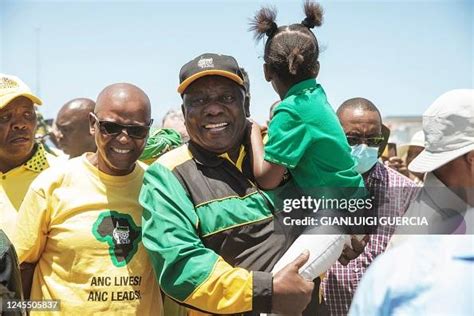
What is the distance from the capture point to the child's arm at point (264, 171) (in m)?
2.90

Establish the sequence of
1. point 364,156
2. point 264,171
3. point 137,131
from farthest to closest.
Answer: point 364,156, point 137,131, point 264,171

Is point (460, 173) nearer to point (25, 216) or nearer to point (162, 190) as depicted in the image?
point (162, 190)


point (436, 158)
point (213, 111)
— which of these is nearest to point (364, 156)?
point (213, 111)

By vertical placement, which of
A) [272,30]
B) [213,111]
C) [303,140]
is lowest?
[303,140]

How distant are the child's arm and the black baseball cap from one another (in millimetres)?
307

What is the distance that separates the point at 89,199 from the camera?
119 inches

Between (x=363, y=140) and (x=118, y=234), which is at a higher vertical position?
(x=363, y=140)

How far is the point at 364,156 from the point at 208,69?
1581mm

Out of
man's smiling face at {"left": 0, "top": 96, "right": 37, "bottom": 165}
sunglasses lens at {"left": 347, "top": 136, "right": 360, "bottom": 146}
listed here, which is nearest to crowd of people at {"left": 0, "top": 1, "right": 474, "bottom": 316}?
man's smiling face at {"left": 0, "top": 96, "right": 37, "bottom": 165}

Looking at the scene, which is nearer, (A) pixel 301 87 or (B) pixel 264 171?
(B) pixel 264 171

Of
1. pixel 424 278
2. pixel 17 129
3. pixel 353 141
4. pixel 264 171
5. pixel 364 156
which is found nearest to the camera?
pixel 424 278

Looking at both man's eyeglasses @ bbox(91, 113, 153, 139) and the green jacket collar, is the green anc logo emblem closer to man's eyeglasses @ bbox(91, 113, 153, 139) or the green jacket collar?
man's eyeglasses @ bbox(91, 113, 153, 139)

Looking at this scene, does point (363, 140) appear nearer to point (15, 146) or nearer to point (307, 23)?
point (307, 23)

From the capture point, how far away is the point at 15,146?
3.71 m
